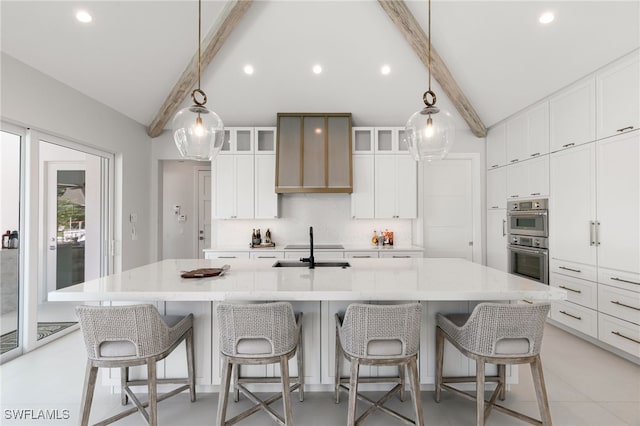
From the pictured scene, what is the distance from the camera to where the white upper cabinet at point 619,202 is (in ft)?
8.86

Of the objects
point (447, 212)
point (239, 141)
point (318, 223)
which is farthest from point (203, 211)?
point (447, 212)

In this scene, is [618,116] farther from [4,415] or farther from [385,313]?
[4,415]

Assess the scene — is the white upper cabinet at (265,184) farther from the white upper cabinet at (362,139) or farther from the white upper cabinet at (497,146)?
the white upper cabinet at (497,146)

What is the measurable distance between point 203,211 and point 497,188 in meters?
4.96

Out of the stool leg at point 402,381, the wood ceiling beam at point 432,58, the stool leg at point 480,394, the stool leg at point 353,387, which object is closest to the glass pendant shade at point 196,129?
the stool leg at point 353,387

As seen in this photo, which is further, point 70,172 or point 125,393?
point 70,172

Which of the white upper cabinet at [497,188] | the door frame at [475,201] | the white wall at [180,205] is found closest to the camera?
→ the white upper cabinet at [497,188]

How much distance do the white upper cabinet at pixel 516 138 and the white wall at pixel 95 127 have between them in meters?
5.20

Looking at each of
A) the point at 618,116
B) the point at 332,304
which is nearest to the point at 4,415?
the point at 332,304

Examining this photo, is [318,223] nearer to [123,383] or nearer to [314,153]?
[314,153]

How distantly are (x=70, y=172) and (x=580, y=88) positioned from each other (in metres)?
5.48

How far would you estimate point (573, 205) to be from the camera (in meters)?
3.31

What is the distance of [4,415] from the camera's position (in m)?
2.08

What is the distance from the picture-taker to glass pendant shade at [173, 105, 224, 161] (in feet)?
7.25
